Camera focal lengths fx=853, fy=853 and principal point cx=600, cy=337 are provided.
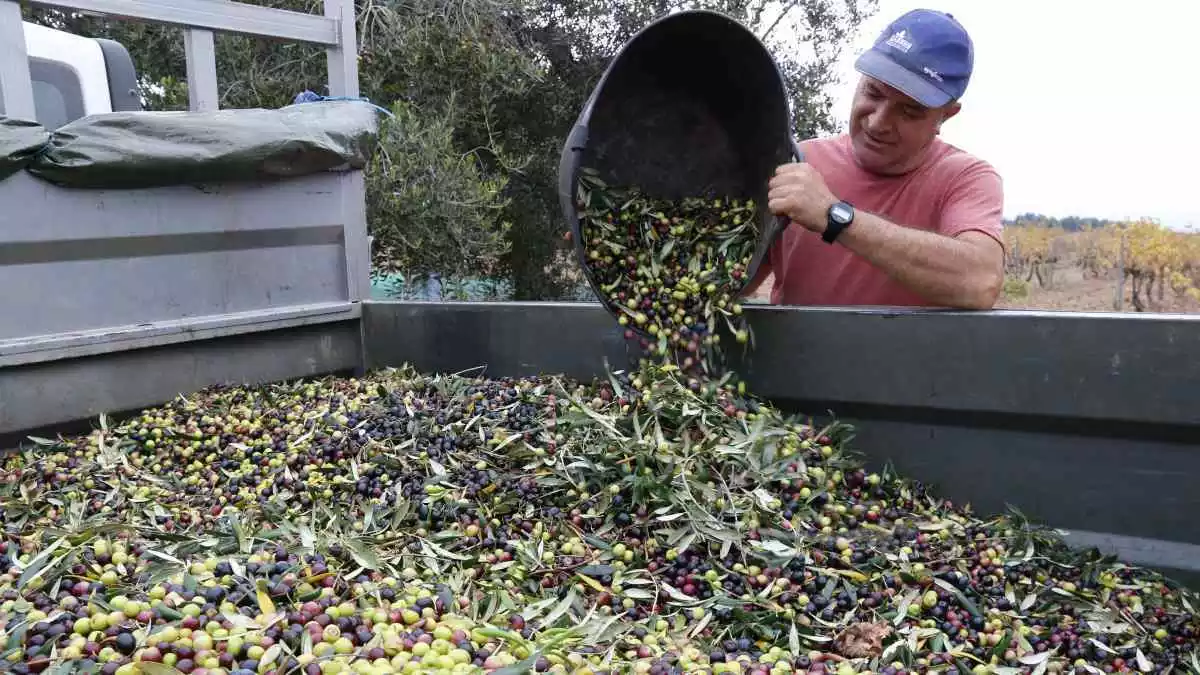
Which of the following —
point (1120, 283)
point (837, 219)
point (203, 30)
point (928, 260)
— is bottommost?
point (1120, 283)

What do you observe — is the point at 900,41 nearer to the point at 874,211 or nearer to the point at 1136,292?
the point at 874,211

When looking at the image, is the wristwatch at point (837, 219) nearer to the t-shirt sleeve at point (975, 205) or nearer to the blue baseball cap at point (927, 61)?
the t-shirt sleeve at point (975, 205)

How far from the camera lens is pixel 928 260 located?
2783mm

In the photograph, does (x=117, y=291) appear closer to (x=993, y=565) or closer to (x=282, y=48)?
(x=993, y=565)

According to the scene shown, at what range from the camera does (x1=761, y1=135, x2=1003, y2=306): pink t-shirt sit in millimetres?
3250

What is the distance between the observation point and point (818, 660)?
1862 millimetres

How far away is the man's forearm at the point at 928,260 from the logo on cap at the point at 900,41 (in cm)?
77

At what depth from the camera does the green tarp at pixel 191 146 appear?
9.20 feet

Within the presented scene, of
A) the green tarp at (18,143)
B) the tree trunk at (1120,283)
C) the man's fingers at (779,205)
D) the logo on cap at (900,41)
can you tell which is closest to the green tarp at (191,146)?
the green tarp at (18,143)

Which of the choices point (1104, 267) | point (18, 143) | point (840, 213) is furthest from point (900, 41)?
point (1104, 267)

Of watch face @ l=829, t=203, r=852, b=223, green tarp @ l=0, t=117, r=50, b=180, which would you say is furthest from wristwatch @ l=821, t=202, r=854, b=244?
green tarp @ l=0, t=117, r=50, b=180

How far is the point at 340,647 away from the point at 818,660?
1.01 metres

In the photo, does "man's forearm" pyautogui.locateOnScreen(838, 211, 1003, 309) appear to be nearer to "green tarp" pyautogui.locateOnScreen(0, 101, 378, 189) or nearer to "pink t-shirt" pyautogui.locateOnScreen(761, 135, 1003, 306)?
"pink t-shirt" pyautogui.locateOnScreen(761, 135, 1003, 306)

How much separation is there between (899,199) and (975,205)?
0.43 metres
